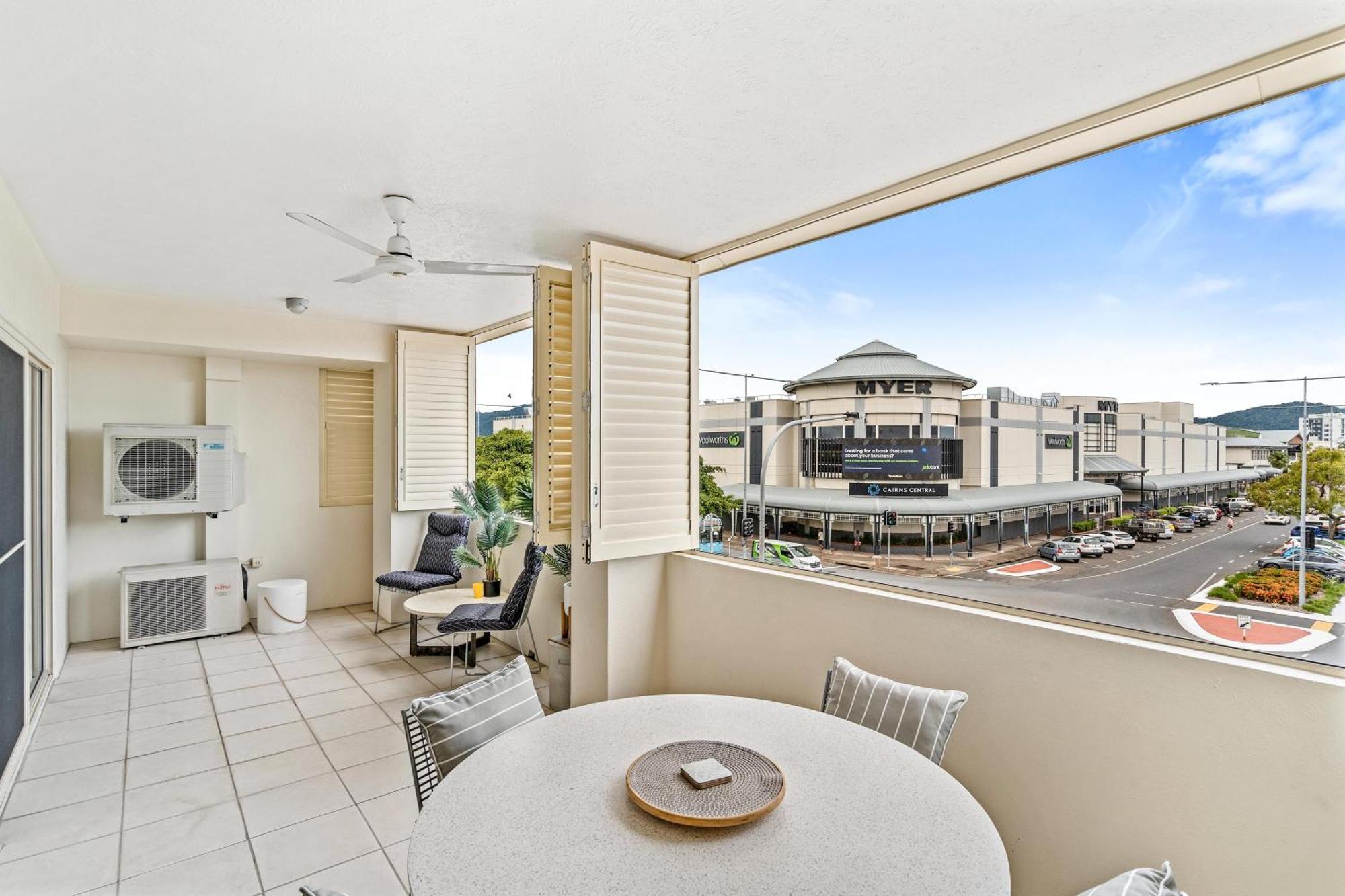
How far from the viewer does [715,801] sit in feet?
4.66

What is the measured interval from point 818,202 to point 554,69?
50.5 inches

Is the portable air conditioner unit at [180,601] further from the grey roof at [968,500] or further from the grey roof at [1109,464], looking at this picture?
the grey roof at [1109,464]

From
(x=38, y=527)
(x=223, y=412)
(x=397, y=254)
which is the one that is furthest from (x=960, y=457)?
(x=223, y=412)

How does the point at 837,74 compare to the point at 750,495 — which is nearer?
the point at 837,74

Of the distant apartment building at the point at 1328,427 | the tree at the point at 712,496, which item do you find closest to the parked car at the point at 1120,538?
the distant apartment building at the point at 1328,427

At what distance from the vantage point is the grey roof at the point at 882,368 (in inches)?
95.6

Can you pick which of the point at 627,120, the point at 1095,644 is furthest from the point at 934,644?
the point at 627,120

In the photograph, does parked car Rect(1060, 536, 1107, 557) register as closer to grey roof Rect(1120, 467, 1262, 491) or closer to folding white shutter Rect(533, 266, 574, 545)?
grey roof Rect(1120, 467, 1262, 491)

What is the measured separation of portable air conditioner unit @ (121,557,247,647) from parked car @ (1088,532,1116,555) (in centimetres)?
574

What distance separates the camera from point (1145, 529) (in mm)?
2090

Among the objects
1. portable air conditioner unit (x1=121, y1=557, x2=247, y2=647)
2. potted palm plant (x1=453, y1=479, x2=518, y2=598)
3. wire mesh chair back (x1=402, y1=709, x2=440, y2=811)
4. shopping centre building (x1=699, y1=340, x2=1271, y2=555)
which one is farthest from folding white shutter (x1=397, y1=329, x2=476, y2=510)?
wire mesh chair back (x1=402, y1=709, x2=440, y2=811)

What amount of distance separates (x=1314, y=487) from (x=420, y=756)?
257cm

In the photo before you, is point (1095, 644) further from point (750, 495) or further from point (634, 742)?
point (750, 495)

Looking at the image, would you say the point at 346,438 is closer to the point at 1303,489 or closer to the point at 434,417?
the point at 434,417
